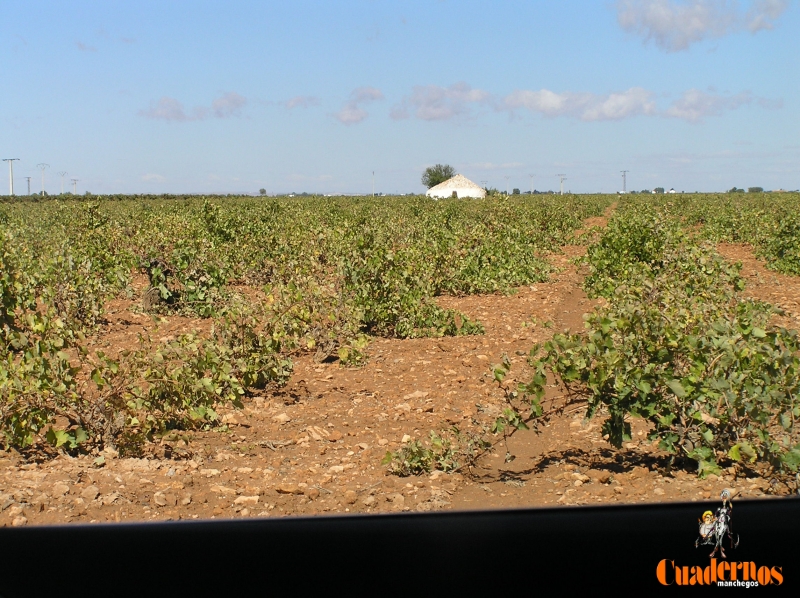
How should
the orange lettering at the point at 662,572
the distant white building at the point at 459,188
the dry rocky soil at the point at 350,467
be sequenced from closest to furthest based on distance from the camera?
the orange lettering at the point at 662,572 → the dry rocky soil at the point at 350,467 → the distant white building at the point at 459,188

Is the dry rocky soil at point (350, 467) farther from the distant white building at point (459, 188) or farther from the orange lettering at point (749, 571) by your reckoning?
the distant white building at point (459, 188)

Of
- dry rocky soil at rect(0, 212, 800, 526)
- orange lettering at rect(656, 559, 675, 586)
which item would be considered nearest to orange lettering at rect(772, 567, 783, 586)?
orange lettering at rect(656, 559, 675, 586)

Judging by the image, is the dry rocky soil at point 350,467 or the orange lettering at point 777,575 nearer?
the orange lettering at point 777,575

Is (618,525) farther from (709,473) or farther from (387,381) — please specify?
(387,381)

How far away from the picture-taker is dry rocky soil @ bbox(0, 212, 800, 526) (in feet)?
14.2

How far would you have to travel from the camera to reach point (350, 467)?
5277 millimetres

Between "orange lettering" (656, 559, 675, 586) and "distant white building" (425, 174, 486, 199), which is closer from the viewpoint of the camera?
"orange lettering" (656, 559, 675, 586)

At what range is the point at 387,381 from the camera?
7.70 metres

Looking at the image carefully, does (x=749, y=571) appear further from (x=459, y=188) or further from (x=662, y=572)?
(x=459, y=188)

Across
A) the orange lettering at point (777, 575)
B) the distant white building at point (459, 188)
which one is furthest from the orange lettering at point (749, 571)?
the distant white building at point (459, 188)

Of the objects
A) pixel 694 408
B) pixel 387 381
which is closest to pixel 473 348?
pixel 387 381

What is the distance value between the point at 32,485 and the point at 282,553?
3.83 meters

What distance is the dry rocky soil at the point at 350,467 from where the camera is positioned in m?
4.33

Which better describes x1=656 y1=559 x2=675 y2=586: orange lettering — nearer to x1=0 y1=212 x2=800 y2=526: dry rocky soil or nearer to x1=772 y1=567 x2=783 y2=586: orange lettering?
x1=772 y1=567 x2=783 y2=586: orange lettering
